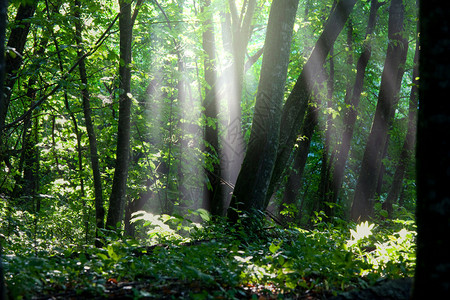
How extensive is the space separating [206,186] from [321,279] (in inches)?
268

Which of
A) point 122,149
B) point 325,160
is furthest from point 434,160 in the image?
point 325,160

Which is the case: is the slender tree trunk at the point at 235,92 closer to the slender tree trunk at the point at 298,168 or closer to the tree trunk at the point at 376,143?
the tree trunk at the point at 376,143

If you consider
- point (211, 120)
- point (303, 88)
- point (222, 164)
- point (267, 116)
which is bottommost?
point (222, 164)

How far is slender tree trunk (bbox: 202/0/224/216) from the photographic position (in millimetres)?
9859

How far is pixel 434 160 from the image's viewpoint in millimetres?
1930

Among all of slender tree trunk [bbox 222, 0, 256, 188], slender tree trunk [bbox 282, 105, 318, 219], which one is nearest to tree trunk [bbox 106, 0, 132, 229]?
slender tree trunk [bbox 222, 0, 256, 188]

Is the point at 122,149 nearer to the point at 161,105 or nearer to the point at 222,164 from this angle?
the point at 161,105

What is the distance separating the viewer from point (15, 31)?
6848 mm

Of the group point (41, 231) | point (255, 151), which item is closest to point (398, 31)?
point (255, 151)

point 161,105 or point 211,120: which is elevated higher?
point 161,105

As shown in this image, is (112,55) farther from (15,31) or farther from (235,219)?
(235,219)

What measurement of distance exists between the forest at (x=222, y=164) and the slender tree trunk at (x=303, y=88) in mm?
28

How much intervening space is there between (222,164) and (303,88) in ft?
11.6

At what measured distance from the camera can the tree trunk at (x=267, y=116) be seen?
21.0 ft
